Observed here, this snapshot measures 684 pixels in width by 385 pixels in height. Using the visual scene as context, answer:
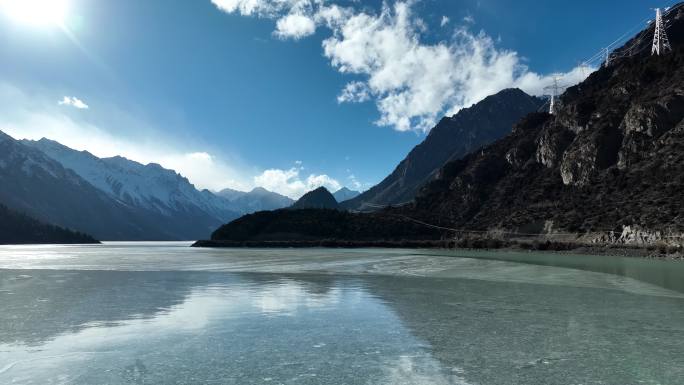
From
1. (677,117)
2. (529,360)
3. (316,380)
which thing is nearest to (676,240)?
(677,117)

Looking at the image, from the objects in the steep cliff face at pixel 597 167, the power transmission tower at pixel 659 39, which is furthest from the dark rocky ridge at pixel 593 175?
the power transmission tower at pixel 659 39

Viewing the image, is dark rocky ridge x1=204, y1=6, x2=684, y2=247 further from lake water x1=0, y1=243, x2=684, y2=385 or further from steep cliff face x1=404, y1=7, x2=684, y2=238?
lake water x1=0, y1=243, x2=684, y2=385

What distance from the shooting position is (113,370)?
12.6 m

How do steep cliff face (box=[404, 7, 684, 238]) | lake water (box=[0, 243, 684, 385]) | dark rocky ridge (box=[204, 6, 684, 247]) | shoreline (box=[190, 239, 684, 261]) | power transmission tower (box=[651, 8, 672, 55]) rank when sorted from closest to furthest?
lake water (box=[0, 243, 684, 385]) → shoreline (box=[190, 239, 684, 261]) → dark rocky ridge (box=[204, 6, 684, 247]) → steep cliff face (box=[404, 7, 684, 238]) → power transmission tower (box=[651, 8, 672, 55])

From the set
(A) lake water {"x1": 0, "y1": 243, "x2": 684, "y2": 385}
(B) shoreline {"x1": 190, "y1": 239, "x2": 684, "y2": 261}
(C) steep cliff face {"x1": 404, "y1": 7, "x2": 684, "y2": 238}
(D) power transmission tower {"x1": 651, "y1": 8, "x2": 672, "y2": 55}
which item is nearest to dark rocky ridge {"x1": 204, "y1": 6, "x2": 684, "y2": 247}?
(C) steep cliff face {"x1": 404, "y1": 7, "x2": 684, "y2": 238}

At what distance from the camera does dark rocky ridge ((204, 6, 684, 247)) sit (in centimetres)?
9488

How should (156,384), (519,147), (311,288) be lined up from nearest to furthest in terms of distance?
1. (156,384)
2. (311,288)
3. (519,147)

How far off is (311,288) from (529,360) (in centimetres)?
2122

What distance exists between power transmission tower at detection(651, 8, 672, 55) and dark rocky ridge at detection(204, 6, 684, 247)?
603 centimetres

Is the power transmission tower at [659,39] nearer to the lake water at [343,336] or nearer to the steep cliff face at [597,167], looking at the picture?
the steep cliff face at [597,167]

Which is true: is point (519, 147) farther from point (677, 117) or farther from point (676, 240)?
point (676, 240)

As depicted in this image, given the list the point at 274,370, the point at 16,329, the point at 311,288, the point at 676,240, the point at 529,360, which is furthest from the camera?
the point at 676,240

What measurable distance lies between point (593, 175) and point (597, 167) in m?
2.75

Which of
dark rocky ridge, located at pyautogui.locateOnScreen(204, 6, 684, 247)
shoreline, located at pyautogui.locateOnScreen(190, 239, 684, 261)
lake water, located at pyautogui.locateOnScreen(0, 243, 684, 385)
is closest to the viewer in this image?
lake water, located at pyautogui.locateOnScreen(0, 243, 684, 385)
